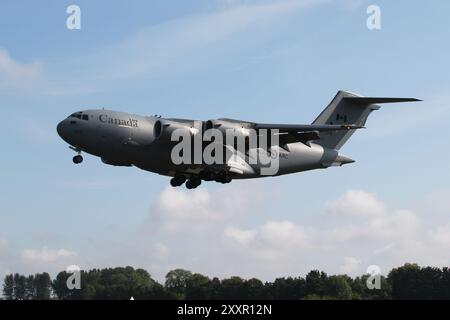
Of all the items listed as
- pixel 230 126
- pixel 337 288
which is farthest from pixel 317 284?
pixel 230 126

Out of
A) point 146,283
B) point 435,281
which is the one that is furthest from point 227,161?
point 435,281

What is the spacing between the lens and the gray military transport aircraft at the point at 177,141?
121 feet

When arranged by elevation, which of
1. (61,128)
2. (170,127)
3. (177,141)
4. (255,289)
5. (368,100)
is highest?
(368,100)

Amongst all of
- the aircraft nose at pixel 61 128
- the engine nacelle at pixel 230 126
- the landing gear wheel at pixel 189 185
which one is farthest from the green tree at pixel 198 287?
the aircraft nose at pixel 61 128

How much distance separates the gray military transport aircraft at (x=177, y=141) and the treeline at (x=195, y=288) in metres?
7.76

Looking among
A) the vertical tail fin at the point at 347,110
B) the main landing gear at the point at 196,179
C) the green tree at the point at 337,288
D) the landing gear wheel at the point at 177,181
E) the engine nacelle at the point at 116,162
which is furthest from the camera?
the green tree at the point at 337,288

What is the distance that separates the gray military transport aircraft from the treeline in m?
7.76

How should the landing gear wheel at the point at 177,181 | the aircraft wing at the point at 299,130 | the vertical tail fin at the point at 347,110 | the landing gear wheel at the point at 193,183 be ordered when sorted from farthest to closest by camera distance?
the vertical tail fin at the point at 347,110 → the landing gear wheel at the point at 177,181 → the landing gear wheel at the point at 193,183 → the aircraft wing at the point at 299,130

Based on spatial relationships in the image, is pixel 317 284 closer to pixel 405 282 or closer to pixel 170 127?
pixel 405 282

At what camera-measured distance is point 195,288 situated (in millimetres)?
45844

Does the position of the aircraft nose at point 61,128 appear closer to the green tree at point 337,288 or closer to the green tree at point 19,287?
the green tree at point 19,287

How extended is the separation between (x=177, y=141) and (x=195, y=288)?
36.5 feet

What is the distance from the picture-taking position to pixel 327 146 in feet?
149
